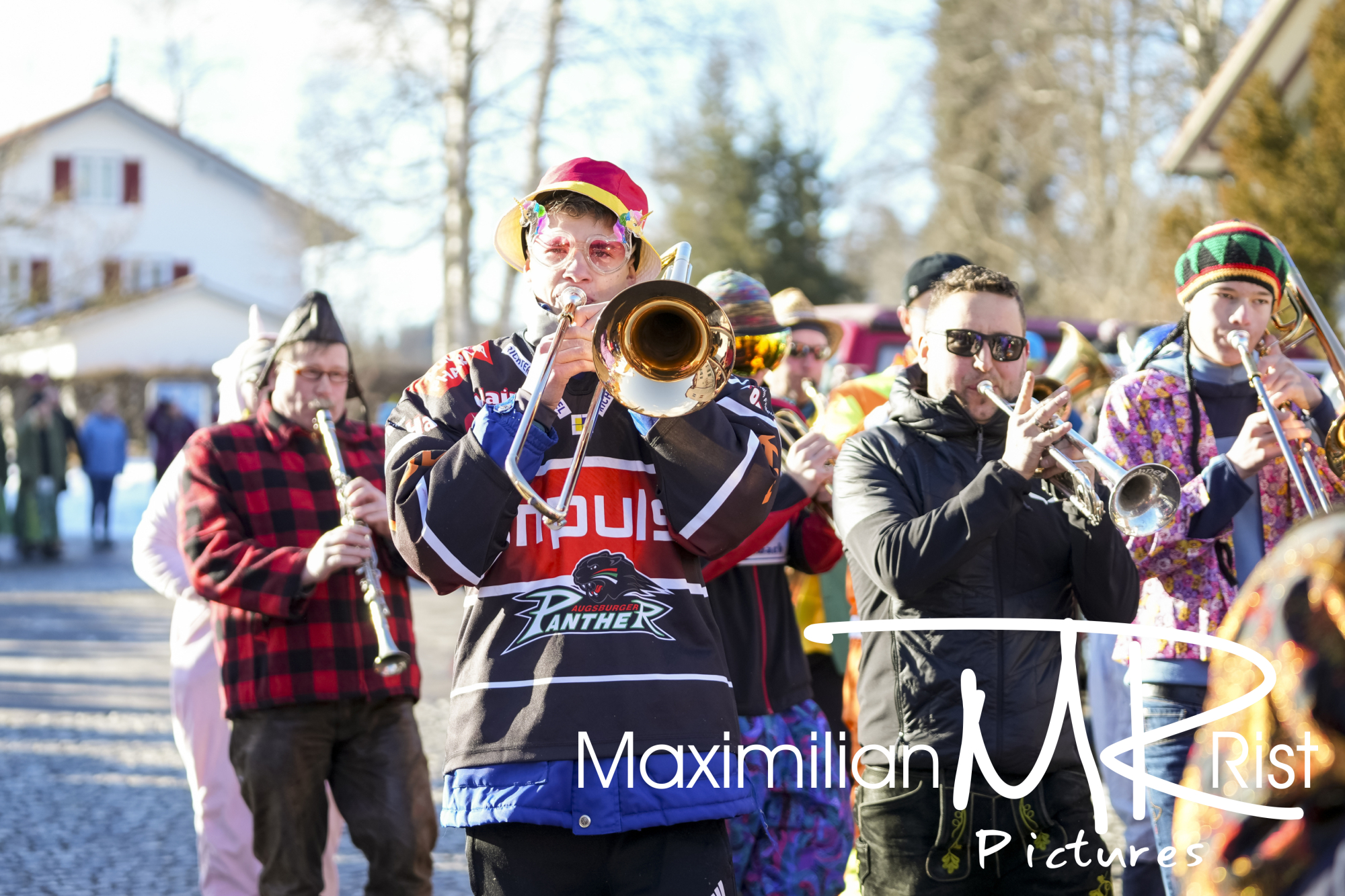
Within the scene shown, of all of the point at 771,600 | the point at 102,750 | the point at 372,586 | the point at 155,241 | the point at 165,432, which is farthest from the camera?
the point at 155,241

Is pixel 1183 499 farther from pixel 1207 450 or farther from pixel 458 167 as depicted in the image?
pixel 458 167

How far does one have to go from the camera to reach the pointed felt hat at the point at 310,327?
4.24 metres

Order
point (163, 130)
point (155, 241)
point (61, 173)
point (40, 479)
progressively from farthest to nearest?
point (155, 241) → point (61, 173) → point (163, 130) → point (40, 479)

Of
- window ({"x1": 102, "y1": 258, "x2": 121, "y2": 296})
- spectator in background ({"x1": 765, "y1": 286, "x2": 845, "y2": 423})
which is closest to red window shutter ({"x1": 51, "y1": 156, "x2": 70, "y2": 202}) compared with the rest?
window ({"x1": 102, "y1": 258, "x2": 121, "y2": 296})

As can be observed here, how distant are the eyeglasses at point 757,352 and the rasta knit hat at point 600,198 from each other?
147 cm

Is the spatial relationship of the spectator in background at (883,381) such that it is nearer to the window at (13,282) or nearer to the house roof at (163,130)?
the window at (13,282)

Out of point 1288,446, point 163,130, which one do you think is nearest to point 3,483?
point 1288,446

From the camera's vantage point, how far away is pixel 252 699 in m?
3.94

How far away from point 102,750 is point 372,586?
4169 millimetres

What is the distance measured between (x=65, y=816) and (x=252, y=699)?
2.63 m

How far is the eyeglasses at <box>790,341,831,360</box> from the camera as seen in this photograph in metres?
5.12

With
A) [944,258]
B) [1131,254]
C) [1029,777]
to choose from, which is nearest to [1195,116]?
[1131,254]

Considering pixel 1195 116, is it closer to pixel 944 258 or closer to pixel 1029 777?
pixel 944 258

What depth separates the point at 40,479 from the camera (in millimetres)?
16188
